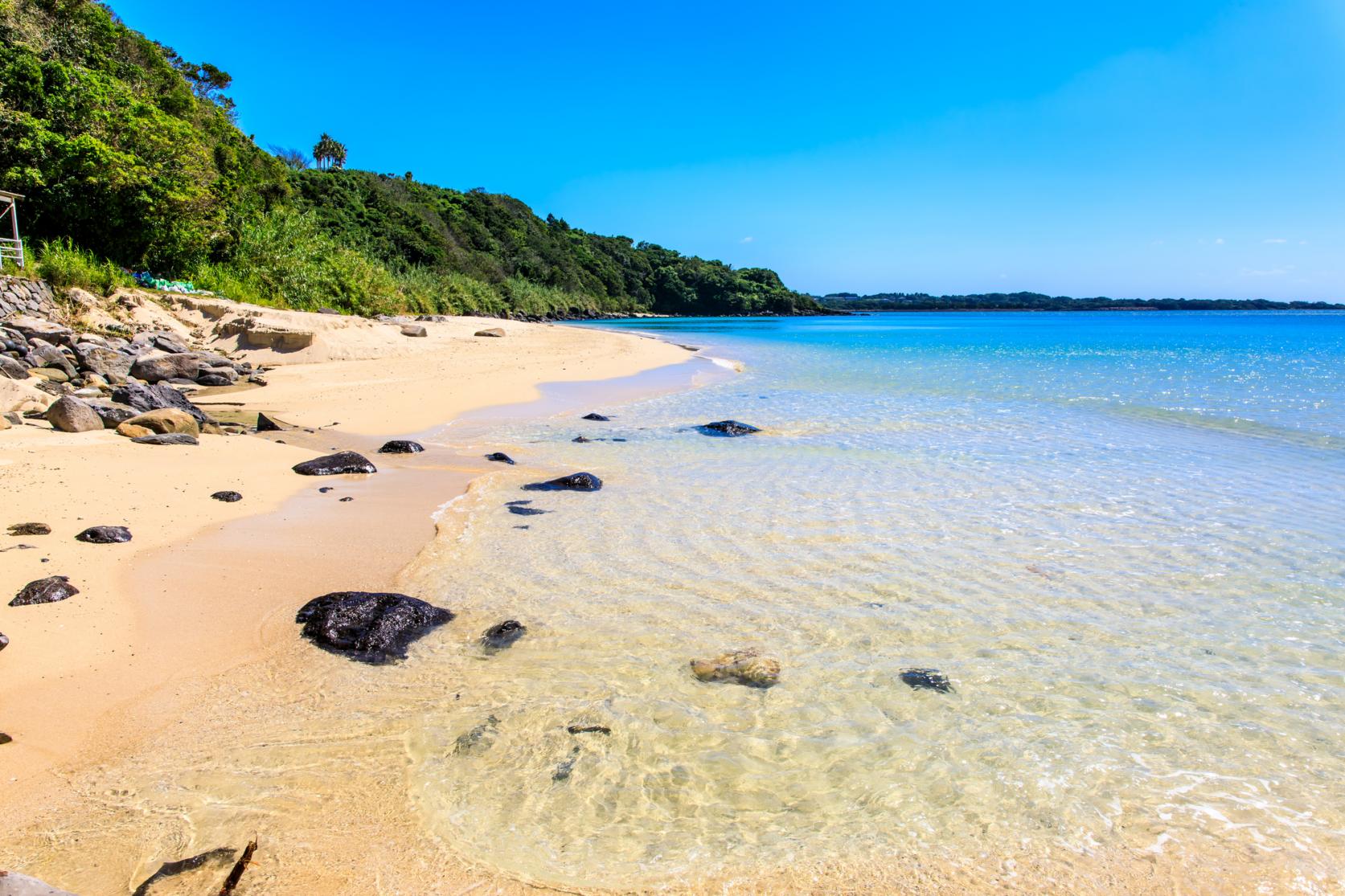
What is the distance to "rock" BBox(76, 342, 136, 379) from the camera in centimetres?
1377

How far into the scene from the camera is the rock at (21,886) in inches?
77.2

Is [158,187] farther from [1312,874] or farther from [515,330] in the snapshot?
[1312,874]

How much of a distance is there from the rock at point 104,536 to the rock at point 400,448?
166 inches

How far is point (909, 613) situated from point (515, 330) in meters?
31.5

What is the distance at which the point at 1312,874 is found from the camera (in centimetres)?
269

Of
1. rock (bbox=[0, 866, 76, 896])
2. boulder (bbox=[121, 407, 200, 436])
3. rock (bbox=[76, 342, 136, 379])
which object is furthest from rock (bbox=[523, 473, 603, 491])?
rock (bbox=[76, 342, 136, 379])

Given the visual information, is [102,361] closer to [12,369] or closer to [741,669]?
[12,369]

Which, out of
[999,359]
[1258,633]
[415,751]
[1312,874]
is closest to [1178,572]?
[1258,633]

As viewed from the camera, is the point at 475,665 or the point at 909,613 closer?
the point at 475,665

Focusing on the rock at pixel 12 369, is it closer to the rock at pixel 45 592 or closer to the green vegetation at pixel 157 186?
the green vegetation at pixel 157 186

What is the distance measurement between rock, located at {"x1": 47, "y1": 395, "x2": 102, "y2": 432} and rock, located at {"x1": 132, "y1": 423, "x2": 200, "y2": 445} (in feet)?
2.70

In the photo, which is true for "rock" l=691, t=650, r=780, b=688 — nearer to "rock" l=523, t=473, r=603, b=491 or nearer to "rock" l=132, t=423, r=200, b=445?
"rock" l=523, t=473, r=603, b=491

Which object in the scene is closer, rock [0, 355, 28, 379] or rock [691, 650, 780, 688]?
rock [691, 650, 780, 688]

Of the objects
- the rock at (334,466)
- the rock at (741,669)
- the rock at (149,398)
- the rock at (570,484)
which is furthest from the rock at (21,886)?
the rock at (149,398)
